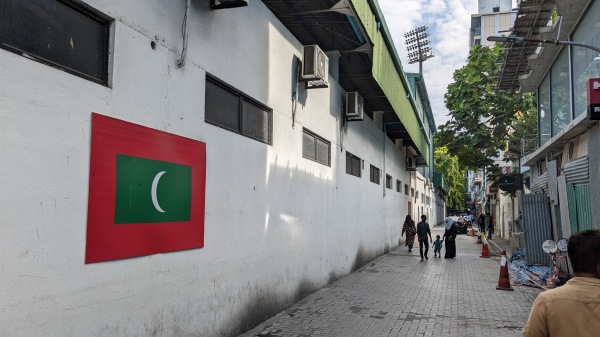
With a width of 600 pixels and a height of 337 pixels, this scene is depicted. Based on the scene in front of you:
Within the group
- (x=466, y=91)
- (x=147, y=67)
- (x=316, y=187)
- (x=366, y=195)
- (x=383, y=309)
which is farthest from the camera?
(x=466, y=91)

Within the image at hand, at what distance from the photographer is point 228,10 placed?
614 centimetres

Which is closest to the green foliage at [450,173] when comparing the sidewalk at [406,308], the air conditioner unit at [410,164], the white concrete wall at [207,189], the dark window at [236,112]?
the air conditioner unit at [410,164]

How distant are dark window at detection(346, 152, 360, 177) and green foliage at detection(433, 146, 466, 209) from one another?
41.3m

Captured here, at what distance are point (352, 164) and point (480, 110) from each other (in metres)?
10.2

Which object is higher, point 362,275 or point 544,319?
point 544,319

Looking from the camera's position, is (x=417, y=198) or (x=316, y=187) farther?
(x=417, y=198)

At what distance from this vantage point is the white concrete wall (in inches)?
127

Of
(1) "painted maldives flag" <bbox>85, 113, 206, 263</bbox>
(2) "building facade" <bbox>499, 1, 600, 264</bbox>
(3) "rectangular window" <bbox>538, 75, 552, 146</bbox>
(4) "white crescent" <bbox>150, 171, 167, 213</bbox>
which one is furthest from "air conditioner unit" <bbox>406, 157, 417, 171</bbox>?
(4) "white crescent" <bbox>150, 171, 167, 213</bbox>

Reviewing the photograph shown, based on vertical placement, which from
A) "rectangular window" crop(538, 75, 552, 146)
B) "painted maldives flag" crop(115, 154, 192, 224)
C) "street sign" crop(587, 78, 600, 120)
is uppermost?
"rectangular window" crop(538, 75, 552, 146)

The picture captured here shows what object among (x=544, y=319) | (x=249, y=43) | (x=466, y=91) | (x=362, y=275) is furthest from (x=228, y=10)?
(x=466, y=91)

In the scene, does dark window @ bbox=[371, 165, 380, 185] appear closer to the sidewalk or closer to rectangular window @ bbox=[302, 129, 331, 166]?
the sidewalk

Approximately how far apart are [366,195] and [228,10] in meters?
9.37

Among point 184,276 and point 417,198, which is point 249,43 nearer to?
point 184,276

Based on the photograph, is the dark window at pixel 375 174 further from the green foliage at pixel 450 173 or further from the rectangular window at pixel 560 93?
the green foliage at pixel 450 173
